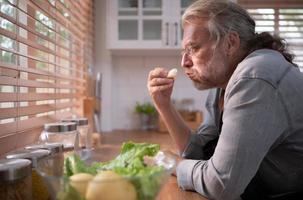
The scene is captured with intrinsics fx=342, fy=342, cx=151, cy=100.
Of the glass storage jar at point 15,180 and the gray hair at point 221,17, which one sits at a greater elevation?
the gray hair at point 221,17

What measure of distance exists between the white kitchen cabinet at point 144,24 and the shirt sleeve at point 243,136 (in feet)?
5.50

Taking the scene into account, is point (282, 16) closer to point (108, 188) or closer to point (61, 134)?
point (61, 134)

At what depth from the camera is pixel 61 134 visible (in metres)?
1.11

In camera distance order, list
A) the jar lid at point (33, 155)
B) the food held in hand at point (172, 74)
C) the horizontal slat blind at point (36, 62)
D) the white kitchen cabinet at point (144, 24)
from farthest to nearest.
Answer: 1. the white kitchen cabinet at point (144, 24)
2. the food held in hand at point (172, 74)
3. the horizontal slat blind at point (36, 62)
4. the jar lid at point (33, 155)

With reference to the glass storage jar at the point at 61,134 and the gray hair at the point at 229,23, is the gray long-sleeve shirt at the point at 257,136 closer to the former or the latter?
the gray hair at the point at 229,23

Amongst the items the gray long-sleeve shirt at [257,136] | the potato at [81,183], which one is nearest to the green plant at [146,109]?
the gray long-sleeve shirt at [257,136]

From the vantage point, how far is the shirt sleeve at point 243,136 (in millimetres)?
738

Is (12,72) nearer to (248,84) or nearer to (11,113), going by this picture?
(11,113)

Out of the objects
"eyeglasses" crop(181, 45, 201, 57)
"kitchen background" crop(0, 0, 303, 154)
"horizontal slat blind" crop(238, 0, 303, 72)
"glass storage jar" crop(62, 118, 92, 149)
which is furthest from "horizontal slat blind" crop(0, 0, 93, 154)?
"horizontal slat blind" crop(238, 0, 303, 72)

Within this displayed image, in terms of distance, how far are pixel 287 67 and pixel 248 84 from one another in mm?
153

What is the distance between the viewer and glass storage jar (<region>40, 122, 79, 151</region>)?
109cm

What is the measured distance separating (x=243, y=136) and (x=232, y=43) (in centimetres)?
38

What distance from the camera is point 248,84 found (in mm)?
780

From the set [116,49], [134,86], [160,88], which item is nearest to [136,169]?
[160,88]
